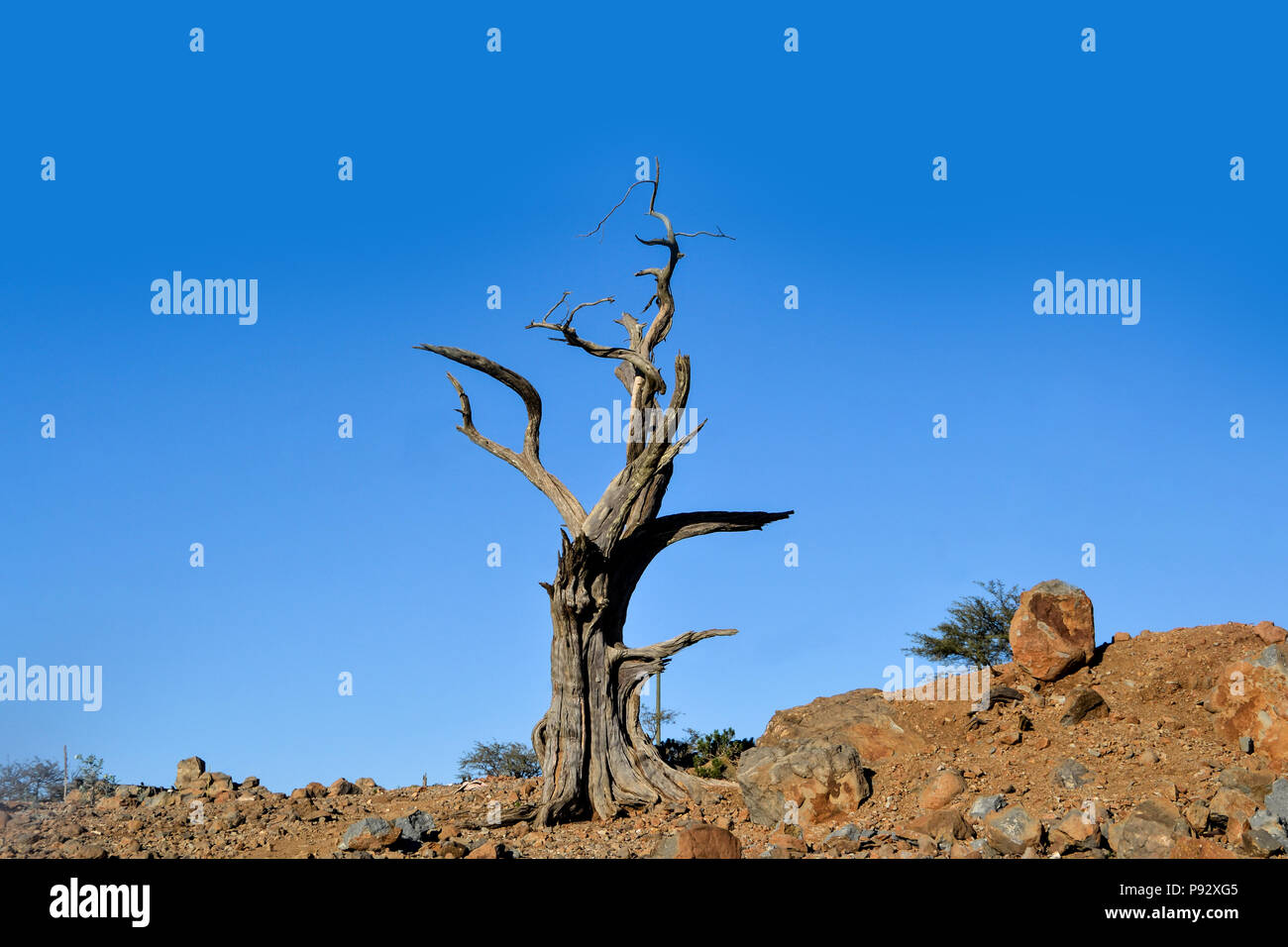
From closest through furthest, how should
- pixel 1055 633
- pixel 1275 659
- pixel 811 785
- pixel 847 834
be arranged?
pixel 847 834
pixel 811 785
pixel 1275 659
pixel 1055 633

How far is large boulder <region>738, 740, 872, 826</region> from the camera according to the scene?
1356cm

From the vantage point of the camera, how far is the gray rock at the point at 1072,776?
43.0ft

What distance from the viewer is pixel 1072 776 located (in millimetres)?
13234

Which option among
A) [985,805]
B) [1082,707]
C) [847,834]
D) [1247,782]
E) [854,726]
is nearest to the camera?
[847,834]

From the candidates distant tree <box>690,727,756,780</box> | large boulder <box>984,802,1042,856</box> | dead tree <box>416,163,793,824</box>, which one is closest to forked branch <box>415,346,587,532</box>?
dead tree <box>416,163,793,824</box>

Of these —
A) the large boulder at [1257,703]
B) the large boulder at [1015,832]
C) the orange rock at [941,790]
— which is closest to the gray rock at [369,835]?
the orange rock at [941,790]

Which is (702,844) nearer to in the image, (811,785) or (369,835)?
(811,785)

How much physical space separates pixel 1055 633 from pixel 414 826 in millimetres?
9119

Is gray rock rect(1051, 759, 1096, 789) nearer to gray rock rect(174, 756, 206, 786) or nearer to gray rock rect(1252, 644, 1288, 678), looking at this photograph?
gray rock rect(1252, 644, 1288, 678)

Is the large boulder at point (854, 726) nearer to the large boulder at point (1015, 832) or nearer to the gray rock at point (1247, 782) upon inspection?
the large boulder at point (1015, 832)

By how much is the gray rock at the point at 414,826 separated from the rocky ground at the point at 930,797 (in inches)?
1.4

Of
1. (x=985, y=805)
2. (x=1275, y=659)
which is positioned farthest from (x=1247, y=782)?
(x=985, y=805)
